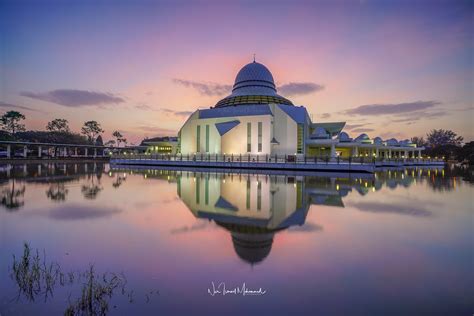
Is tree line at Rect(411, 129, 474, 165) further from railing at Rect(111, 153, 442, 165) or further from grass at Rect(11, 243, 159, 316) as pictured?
grass at Rect(11, 243, 159, 316)

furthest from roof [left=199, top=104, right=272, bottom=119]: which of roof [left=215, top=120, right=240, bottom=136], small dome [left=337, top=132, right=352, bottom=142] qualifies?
small dome [left=337, top=132, right=352, bottom=142]

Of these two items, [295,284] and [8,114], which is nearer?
[295,284]

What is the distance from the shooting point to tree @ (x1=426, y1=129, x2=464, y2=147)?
10246 cm

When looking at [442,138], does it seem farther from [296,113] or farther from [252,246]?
[252,246]

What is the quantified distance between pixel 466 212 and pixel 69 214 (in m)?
14.6

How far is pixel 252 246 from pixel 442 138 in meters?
134

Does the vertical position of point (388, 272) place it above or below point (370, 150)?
below

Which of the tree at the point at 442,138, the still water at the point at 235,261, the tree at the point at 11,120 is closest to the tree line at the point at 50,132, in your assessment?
the tree at the point at 11,120

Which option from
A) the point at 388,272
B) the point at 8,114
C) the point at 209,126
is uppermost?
the point at 8,114

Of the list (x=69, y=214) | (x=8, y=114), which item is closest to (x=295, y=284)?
(x=69, y=214)

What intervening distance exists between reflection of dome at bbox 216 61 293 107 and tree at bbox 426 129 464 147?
Result: 93.2m

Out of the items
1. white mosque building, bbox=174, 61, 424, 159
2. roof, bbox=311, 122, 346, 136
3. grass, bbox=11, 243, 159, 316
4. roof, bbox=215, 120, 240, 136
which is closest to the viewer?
grass, bbox=11, 243, 159, 316

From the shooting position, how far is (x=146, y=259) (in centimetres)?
475

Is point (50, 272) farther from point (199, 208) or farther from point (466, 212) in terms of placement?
point (466, 212)
